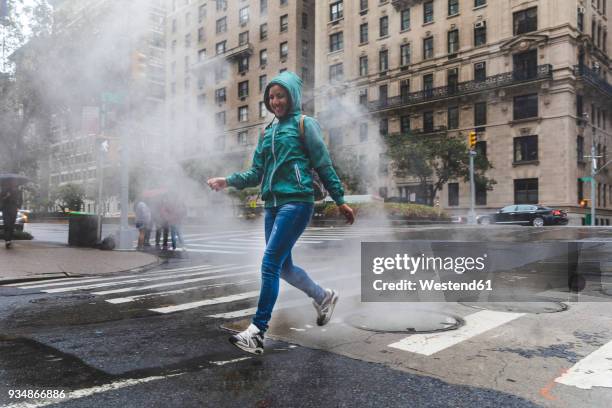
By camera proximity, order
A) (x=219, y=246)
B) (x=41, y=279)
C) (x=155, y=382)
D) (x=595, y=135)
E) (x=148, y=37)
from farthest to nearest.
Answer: (x=595, y=135) → (x=219, y=246) → (x=148, y=37) → (x=41, y=279) → (x=155, y=382)

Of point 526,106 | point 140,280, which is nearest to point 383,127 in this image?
point 140,280

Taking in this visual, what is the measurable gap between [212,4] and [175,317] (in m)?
5.74

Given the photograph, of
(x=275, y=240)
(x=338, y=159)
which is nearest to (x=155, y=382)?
→ (x=275, y=240)

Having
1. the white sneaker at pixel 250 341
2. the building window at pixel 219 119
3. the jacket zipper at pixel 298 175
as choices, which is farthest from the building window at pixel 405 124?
the white sneaker at pixel 250 341

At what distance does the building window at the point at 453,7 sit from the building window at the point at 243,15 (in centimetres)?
1849

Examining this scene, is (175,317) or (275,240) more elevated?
(275,240)

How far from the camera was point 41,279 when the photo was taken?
800cm

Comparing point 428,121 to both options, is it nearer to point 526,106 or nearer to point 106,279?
point 526,106

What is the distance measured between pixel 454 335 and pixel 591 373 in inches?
41.7

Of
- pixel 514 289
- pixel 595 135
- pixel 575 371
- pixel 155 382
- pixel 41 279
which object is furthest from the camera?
pixel 595 135

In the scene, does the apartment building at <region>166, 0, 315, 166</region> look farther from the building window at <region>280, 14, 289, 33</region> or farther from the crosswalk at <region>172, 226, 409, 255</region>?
the crosswalk at <region>172, 226, 409, 255</region>

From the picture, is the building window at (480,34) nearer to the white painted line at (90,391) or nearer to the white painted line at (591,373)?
the white painted line at (591,373)

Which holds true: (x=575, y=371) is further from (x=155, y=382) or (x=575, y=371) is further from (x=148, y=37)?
(x=148, y=37)

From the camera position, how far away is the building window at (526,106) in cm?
3391
